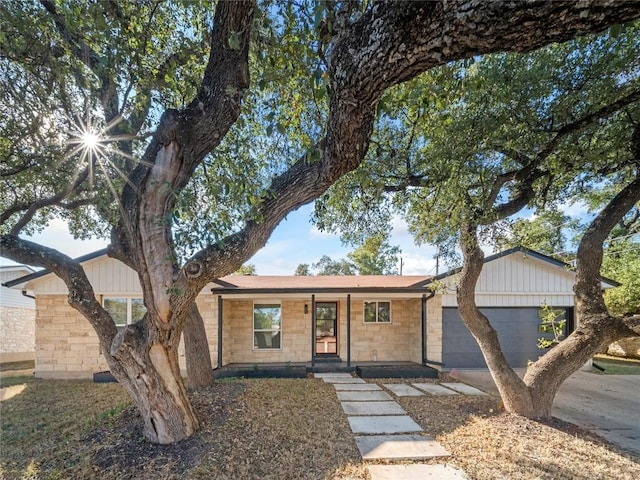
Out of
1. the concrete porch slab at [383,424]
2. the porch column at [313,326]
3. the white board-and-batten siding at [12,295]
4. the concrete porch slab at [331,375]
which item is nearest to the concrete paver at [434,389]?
the concrete porch slab at [331,375]

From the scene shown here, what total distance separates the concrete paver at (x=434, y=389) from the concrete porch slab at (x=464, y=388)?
209mm

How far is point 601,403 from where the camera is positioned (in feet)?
22.2

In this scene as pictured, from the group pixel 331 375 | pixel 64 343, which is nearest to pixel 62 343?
pixel 64 343

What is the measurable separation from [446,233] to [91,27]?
250 inches

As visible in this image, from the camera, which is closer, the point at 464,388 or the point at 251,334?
the point at 464,388

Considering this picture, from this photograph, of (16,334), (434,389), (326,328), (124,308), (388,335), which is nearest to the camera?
(434,389)

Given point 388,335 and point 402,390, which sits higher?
point 388,335

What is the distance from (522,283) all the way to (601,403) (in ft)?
12.8

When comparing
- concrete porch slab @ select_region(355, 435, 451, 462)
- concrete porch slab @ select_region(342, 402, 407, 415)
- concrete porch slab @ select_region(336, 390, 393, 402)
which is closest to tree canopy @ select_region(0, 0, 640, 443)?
concrete porch slab @ select_region(355, 435, 451, 462)

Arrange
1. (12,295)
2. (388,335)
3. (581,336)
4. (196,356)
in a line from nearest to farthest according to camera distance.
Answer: (581,336) → (196,356) → (388,335) → (12,295)

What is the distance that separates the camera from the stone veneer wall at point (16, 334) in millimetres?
13375

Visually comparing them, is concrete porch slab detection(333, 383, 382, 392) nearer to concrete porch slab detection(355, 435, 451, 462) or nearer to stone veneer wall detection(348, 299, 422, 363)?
stone veneer wall detection(348, 299, 422, 363)

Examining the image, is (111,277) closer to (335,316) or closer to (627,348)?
(335,316)

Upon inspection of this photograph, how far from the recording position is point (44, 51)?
13.7 feet
